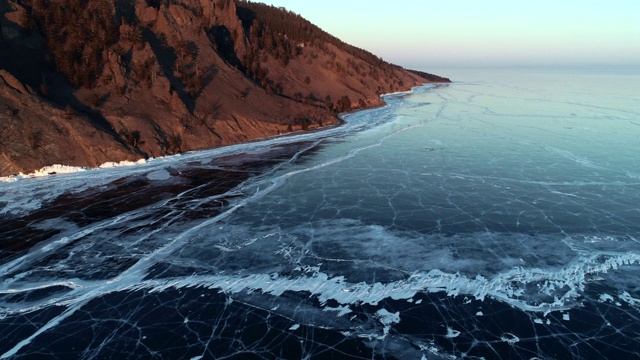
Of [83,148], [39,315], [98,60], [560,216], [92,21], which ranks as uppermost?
[92,21]

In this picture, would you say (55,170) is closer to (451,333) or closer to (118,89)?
(118,89)

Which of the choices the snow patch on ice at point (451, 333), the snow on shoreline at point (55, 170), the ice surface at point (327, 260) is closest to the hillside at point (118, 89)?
the snow on shoreline at point (55, 170)

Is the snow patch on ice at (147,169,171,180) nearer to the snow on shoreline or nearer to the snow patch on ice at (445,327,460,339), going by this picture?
the snow on shoreline

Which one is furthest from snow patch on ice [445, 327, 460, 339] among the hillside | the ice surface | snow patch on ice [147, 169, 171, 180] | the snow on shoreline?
the hillside

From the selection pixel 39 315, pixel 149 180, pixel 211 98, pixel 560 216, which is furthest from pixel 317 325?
pixel 211 98

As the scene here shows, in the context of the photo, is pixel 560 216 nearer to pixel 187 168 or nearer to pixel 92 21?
pixel 187 168

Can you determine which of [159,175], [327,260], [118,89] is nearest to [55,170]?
[159,175]
